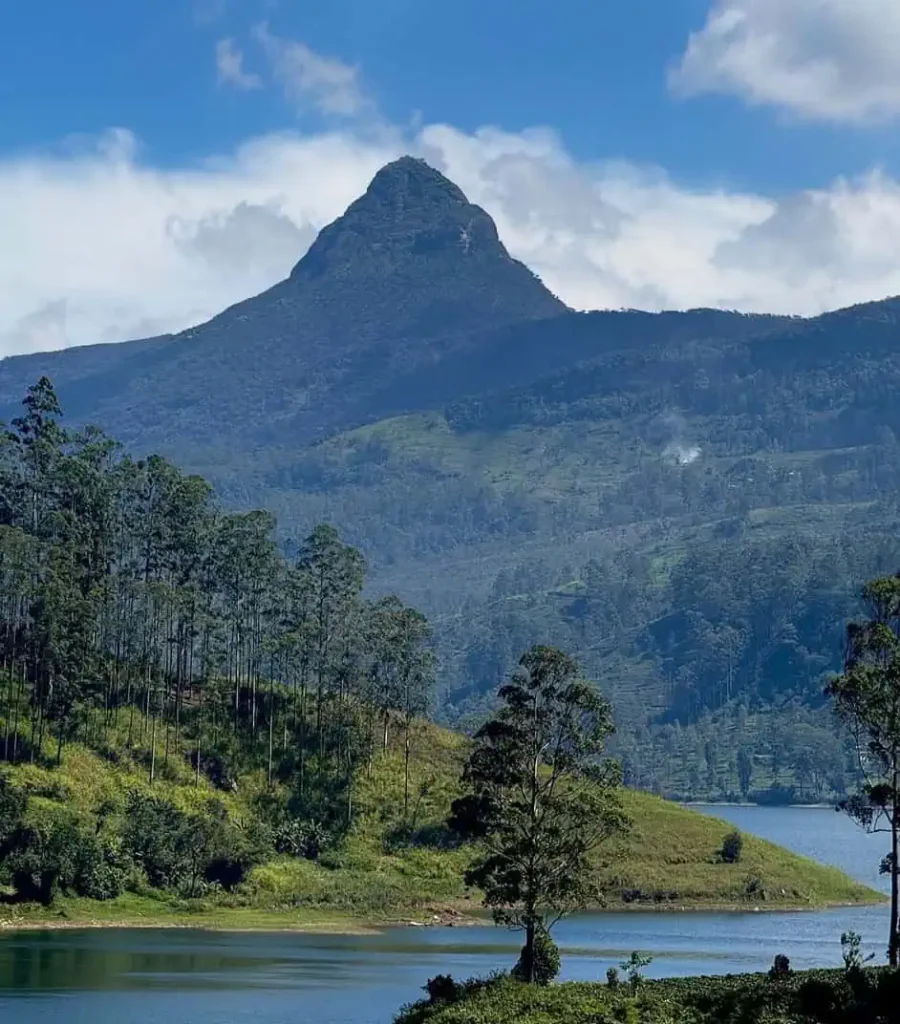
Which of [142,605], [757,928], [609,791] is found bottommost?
[757,928]

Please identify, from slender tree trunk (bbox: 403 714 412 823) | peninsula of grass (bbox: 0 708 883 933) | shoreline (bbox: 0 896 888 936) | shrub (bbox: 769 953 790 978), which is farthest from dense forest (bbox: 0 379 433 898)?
shrub (bbox: 769 953 790 978)

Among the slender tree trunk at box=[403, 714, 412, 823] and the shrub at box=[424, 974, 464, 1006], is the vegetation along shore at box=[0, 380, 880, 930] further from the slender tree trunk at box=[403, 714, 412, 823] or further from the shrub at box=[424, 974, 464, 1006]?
the shrub at box=[424, 974, 464, 1006]

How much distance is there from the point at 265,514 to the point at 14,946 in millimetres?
70999

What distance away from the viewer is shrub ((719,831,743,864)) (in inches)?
6088

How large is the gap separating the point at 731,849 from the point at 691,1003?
306 ft

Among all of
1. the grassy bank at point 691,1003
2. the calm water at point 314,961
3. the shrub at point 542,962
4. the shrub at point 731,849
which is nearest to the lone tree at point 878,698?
the grassy bank at point 691,1003

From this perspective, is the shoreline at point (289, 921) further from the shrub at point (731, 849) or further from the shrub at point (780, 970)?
the shrub at point (780, 970)

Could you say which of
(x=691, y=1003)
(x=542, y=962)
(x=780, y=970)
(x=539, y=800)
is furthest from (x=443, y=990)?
(x=539, y=800)

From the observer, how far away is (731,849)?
155625mm

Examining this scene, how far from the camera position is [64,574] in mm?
148375

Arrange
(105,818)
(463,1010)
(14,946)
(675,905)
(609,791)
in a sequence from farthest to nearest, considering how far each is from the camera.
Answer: (675,905) < (105,818) < (14,946) < (609,791) < (463,1010)

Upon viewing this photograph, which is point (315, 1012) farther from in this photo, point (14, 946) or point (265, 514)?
point (265, 514)

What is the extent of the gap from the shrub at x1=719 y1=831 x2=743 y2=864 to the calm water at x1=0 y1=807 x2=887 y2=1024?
11.8 m

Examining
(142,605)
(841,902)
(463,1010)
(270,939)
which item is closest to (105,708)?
(142,605)
